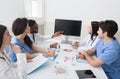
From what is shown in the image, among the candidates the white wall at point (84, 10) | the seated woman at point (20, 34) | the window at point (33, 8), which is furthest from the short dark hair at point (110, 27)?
the window at point (33, 8)

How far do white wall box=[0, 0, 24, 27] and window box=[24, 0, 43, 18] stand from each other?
186 millimetres

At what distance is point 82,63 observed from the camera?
5.65 ft

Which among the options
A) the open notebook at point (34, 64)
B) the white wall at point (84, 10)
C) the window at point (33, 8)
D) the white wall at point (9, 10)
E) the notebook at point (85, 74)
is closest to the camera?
the notebook at point (85, 74)

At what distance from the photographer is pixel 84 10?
312cm

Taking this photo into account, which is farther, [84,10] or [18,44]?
[84,10]

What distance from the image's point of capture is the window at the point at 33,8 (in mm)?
3187

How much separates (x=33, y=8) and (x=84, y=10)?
1115 mm

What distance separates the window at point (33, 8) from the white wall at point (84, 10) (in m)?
0.13

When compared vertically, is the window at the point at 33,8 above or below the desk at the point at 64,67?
above

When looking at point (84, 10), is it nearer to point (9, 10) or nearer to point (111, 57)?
point (9, 10)

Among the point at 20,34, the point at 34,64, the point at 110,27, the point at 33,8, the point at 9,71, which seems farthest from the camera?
the point at 33,8

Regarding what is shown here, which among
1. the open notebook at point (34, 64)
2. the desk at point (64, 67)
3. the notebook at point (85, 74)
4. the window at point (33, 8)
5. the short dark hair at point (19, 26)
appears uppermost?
the window at point (33, 8)

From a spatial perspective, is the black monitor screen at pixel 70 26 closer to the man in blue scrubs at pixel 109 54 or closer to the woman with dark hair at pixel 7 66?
the man in blue scrubs at pixel 109 54

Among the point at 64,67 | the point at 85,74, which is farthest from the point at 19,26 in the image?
the point at 85,74
